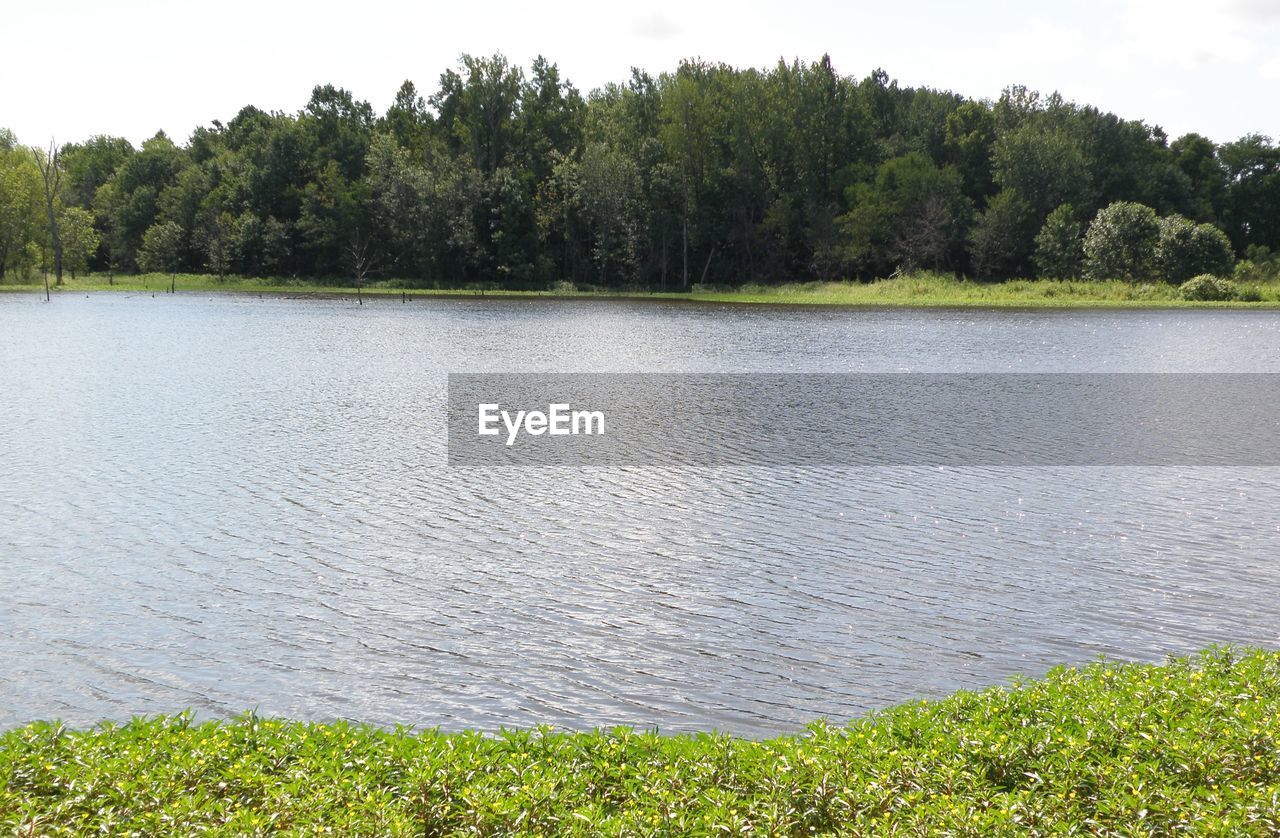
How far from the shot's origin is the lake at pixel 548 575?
1002 centimetres

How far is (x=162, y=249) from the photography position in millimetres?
130500

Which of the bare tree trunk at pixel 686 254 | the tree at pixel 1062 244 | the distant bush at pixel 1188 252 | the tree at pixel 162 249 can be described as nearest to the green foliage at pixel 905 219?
the tree at pixel 1062 244

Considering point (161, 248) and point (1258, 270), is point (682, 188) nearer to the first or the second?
point (1258, 270)

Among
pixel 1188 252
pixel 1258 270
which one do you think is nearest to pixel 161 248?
pixel 1188 252

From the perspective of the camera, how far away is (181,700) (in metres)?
9.57

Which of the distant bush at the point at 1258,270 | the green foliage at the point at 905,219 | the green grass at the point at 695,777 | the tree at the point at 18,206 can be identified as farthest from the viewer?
the green foliage at the point at 905,219

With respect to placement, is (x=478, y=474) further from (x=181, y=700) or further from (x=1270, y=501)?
(x=1270, y=501)

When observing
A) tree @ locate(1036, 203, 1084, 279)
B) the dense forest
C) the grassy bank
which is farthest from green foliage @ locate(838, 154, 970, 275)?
tree @ locate(1036, 203, 1084, 279)

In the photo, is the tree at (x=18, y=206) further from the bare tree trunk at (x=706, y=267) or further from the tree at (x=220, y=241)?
the bare tree trunk at (x=706, y=267)

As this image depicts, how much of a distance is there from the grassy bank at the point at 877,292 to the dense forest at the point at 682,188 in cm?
321

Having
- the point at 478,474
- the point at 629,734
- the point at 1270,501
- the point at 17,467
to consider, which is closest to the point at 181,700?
the point at 629,734

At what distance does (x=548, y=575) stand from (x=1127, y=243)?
308 feet

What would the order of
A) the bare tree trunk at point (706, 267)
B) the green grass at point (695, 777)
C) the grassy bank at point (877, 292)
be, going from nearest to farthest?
the green grass at point (695, 777)
the grassy bank at point (877, 292)
the bare tree trunk at point (706, 267)

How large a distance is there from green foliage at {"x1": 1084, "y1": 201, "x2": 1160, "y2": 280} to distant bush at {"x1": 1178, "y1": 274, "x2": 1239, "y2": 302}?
16.9 ft
